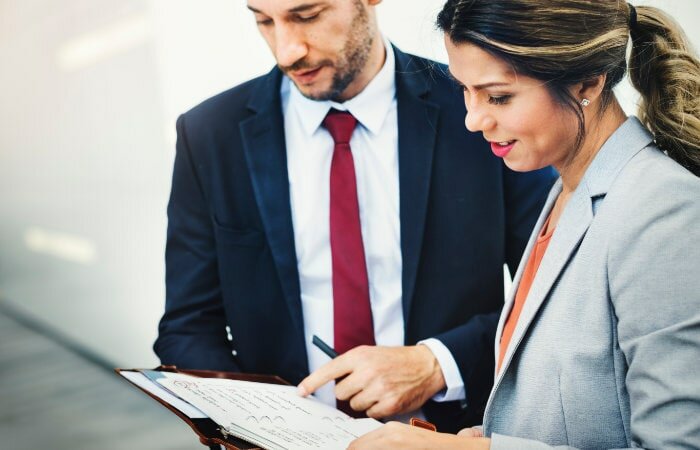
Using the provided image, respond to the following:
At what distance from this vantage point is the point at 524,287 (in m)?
1.24

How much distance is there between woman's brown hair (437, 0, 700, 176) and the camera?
1.03 metres

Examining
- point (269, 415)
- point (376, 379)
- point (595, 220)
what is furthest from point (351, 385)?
point (595, 220)

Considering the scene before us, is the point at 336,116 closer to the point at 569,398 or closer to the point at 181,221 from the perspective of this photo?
the point at 181,221

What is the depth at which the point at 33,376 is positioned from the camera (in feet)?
13.9

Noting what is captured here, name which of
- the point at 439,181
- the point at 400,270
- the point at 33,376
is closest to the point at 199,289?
the point at 400,270

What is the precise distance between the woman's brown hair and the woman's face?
0.05ft

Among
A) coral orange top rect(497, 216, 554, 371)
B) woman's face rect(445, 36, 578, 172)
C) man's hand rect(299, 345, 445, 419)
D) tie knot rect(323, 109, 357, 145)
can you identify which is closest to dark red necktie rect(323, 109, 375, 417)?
tie knot rect(323, 109, 357, 145)

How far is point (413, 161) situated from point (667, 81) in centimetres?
60

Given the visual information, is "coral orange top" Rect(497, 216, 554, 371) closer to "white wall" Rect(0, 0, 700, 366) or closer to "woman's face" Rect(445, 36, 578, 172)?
"woman's face" Rect(445, 36, 578, 172)

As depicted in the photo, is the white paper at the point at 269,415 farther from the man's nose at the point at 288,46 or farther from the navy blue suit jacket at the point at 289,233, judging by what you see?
the man's nose at the point at 288,46

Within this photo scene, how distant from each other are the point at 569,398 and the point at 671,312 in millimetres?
199

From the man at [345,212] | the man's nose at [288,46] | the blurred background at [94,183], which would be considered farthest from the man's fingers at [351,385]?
the blurred background at [94,183]

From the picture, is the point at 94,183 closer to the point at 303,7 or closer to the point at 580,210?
the point at 303,7

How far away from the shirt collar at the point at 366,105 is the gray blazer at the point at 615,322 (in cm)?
64
